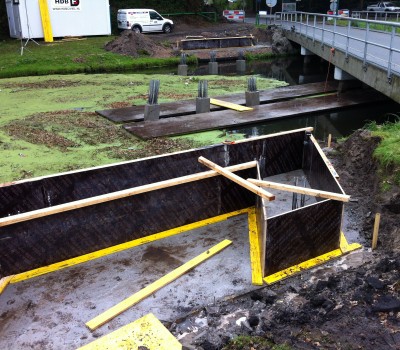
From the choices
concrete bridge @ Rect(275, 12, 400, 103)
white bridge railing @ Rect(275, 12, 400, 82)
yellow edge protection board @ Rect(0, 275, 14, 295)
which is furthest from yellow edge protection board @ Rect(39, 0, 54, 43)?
yellow edge protection board @ Rect(0, 275, 14, 295)

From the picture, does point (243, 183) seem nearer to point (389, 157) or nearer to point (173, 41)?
point (389, 157)

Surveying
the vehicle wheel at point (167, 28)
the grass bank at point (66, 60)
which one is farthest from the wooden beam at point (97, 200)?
the vehicle wheel at point (167, 28)

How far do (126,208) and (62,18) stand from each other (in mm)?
24792

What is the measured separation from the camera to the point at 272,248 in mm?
5070

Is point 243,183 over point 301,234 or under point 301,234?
over

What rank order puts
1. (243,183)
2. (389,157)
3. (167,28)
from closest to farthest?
(243,183)
(389,157)
(167,28)

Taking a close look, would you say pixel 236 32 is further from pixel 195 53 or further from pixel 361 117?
pixel 361 117

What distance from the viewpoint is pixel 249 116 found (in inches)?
499

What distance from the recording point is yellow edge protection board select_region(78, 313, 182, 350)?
4145 mm

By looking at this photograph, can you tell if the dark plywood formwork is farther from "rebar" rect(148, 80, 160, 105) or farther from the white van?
the white van

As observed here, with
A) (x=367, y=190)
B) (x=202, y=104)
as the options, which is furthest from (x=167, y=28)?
(x=367, y=190)

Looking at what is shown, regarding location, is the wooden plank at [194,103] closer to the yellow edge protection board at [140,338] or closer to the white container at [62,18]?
the yellow edge protection board at [140,338]

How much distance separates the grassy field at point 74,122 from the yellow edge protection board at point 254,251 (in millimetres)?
3763

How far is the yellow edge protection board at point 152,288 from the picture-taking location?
4.51m
